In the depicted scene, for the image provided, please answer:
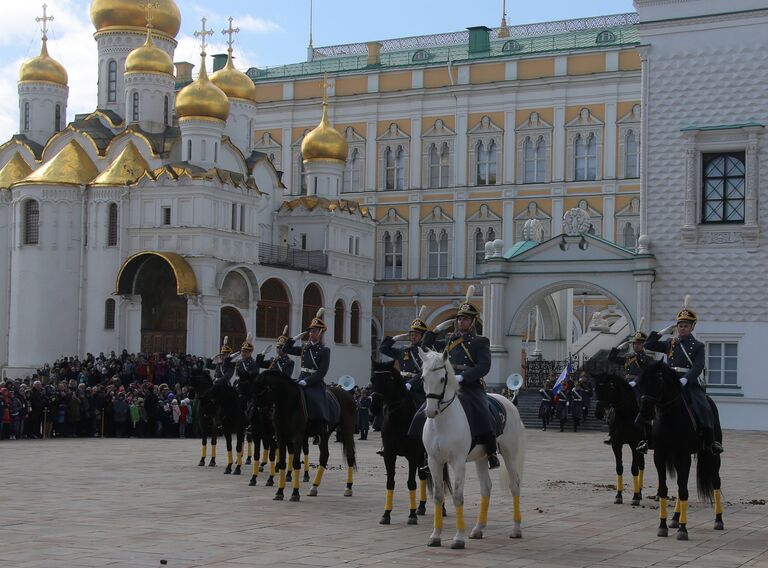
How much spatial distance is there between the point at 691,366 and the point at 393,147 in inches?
1789

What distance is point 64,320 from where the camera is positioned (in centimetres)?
4581

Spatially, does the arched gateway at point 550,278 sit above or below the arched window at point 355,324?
above

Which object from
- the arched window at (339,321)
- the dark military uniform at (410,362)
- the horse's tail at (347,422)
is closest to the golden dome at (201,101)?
the arched window at (339,321)

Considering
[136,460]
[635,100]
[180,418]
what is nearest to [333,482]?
[136,460]

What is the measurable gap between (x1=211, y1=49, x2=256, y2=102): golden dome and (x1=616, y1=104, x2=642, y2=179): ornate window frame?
15.5 meters

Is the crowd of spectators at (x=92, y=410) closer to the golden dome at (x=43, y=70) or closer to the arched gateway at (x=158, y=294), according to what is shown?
the arched gateway at (x=158, y=294)

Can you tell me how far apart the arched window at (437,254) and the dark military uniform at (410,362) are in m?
42.5

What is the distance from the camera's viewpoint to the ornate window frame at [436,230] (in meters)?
57.2

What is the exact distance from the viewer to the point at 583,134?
55.2 metres

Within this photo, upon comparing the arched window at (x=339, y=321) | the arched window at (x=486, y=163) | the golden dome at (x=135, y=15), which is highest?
the golden dome at (x=135, y=15)

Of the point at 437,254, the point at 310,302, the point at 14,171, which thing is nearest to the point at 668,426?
the point at 310,302

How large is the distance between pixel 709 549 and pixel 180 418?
21.3m

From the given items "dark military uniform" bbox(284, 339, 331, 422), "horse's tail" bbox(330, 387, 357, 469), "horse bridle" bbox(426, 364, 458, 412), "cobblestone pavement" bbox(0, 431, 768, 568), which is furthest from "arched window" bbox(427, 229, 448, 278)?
"horse bridle" bbox(426, 364, 458, 412)

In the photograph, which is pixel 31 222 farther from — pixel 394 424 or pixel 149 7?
pixel 394 424
